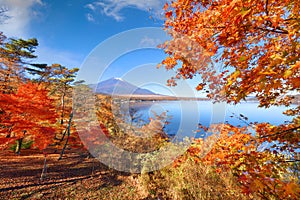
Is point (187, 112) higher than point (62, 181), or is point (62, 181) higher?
point (187, 112)

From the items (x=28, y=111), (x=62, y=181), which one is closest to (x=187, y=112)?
(x=62, y=181)

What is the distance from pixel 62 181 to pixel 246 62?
1046cm

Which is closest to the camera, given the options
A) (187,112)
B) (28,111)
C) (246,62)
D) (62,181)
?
(246,62)

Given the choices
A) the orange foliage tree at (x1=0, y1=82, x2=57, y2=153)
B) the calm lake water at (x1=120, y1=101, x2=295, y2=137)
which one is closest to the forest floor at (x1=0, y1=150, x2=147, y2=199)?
the orange foliage tree at (x1=0, y1=82, x2=57, y2=153)

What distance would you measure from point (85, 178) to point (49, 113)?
4.69 metres

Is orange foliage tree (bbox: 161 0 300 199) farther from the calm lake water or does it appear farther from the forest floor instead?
the forest floor

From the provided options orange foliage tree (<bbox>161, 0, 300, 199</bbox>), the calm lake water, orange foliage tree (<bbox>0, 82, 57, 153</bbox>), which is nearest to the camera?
orange foliage tree (<bbox>161, 0, 300, 199</bbox>)

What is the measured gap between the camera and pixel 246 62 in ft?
8.07

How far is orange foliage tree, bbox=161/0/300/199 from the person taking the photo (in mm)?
1609

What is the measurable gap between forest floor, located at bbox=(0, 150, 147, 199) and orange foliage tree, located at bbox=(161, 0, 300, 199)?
483 cm

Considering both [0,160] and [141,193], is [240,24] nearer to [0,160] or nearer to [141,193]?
[141,193]

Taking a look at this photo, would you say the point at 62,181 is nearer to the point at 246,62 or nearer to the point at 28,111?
Answer: the point at 28,111

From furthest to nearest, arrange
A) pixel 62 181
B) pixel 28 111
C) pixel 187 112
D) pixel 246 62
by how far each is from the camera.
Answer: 1. pixel 187 112
2. pixel 62 181
3. pixel 28 111
4. pixel 246 62

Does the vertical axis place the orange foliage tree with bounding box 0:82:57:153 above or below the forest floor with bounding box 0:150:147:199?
above
